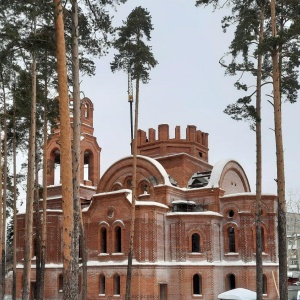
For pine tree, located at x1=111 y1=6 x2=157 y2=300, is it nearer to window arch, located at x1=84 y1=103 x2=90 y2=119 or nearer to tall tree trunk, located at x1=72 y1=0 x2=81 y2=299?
Answer: tall tree trunk, located at x1=72 y1=0 x2=81 y2=299

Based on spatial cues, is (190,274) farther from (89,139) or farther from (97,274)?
(89,139)

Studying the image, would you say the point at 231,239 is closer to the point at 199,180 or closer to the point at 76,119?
the point at 199,180

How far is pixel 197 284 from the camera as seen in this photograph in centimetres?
2798

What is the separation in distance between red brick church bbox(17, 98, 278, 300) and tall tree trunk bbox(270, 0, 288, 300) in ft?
46.1

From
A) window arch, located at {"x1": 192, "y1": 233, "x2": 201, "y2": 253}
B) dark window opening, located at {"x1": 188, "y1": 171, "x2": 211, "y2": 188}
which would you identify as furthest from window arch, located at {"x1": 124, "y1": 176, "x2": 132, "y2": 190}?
window arch, located at {"x1": 192, "y1": 233, "x2": 201, "y2": 253}

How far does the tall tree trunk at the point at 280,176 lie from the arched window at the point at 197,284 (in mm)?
14994

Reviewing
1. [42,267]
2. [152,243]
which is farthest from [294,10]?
[152,243]

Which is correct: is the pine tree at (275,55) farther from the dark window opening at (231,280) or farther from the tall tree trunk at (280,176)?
the dark window opening at (231,280)

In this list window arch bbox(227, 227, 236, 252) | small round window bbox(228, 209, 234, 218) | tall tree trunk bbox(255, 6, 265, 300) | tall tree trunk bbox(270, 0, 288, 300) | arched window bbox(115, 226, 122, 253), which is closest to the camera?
tall tree trunk bbox(270, 0, 288, 300)

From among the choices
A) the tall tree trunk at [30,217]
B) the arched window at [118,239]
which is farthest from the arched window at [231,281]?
the tall tree trunk at [30,217]

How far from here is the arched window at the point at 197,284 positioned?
2777cm

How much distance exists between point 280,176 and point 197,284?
15822mm

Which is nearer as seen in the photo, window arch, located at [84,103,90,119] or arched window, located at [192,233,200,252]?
arched window, located at [192,233,200,252]

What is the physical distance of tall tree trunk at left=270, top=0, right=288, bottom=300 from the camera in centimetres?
1328
